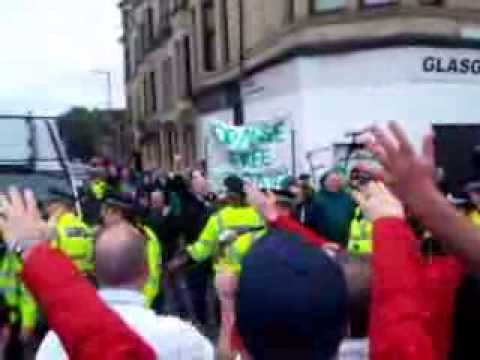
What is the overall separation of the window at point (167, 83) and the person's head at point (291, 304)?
41435 millimetres

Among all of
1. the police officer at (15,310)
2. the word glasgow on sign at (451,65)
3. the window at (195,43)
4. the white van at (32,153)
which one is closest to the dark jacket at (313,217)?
the white van at (32,153)

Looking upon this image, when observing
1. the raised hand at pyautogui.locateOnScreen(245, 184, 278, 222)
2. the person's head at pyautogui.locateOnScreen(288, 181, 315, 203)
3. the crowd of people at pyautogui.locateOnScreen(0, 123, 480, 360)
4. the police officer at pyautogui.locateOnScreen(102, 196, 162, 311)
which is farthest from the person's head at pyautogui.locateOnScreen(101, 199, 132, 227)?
the crowd of people at pyautogui.locateOnScreen(0, 123, 480, 360)

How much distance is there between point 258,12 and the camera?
2909 centimetres

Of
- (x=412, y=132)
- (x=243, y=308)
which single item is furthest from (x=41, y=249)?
(x=412, y=132)

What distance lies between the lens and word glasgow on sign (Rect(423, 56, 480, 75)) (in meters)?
23.7

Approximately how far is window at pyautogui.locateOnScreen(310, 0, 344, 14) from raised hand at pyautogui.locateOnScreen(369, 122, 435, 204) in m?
22.3

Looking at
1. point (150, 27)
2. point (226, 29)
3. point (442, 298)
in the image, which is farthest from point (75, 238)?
point (150, 27)

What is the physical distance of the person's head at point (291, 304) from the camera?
2.30 metres

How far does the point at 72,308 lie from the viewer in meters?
2.83

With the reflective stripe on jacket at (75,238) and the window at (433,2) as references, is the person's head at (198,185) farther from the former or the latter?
the window at (433,2)

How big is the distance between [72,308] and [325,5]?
22635 millimetres

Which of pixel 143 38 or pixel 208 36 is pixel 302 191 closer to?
pixel 208 36

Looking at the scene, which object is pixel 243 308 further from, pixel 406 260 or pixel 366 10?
pixel 366 10

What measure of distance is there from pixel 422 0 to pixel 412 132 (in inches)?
112
